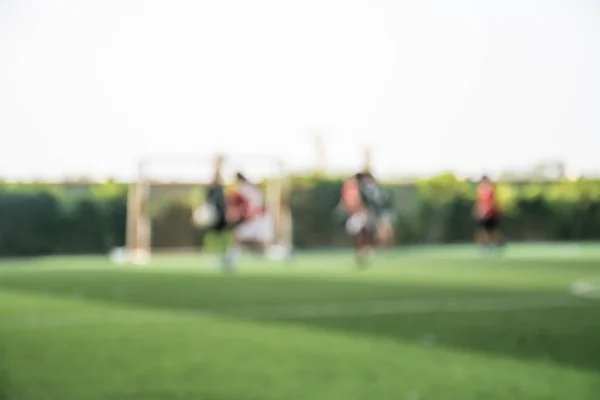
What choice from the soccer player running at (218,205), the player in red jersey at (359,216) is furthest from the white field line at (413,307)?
the player in red jersey at (359,216)

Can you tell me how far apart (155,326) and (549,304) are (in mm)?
2546

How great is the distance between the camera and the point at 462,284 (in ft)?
27.3

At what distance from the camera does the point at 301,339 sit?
4758 mm

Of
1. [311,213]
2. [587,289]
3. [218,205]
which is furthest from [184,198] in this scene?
[587,289]

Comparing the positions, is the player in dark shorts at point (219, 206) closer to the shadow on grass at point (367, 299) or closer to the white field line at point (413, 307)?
the shadow on grass at point (367, 299)

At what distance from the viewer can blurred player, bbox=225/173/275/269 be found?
12.6m

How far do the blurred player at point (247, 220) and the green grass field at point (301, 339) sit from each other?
356 cm

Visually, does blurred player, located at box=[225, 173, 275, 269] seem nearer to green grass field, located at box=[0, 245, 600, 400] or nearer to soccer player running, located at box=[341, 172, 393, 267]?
soccer player running, located at box=[341, 172, 393, 267]

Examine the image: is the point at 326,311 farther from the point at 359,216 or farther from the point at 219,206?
the point at 359,216

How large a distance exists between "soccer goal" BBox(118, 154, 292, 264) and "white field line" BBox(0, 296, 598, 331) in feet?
28.1

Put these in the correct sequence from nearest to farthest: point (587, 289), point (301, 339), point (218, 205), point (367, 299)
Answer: point (301, 339), point (367, 299), point (587, 289), point (218, 205)

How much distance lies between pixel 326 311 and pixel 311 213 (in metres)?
11.9

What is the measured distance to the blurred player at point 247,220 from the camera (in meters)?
12.6

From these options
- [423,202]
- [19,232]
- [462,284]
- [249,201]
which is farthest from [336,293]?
[423,202]
